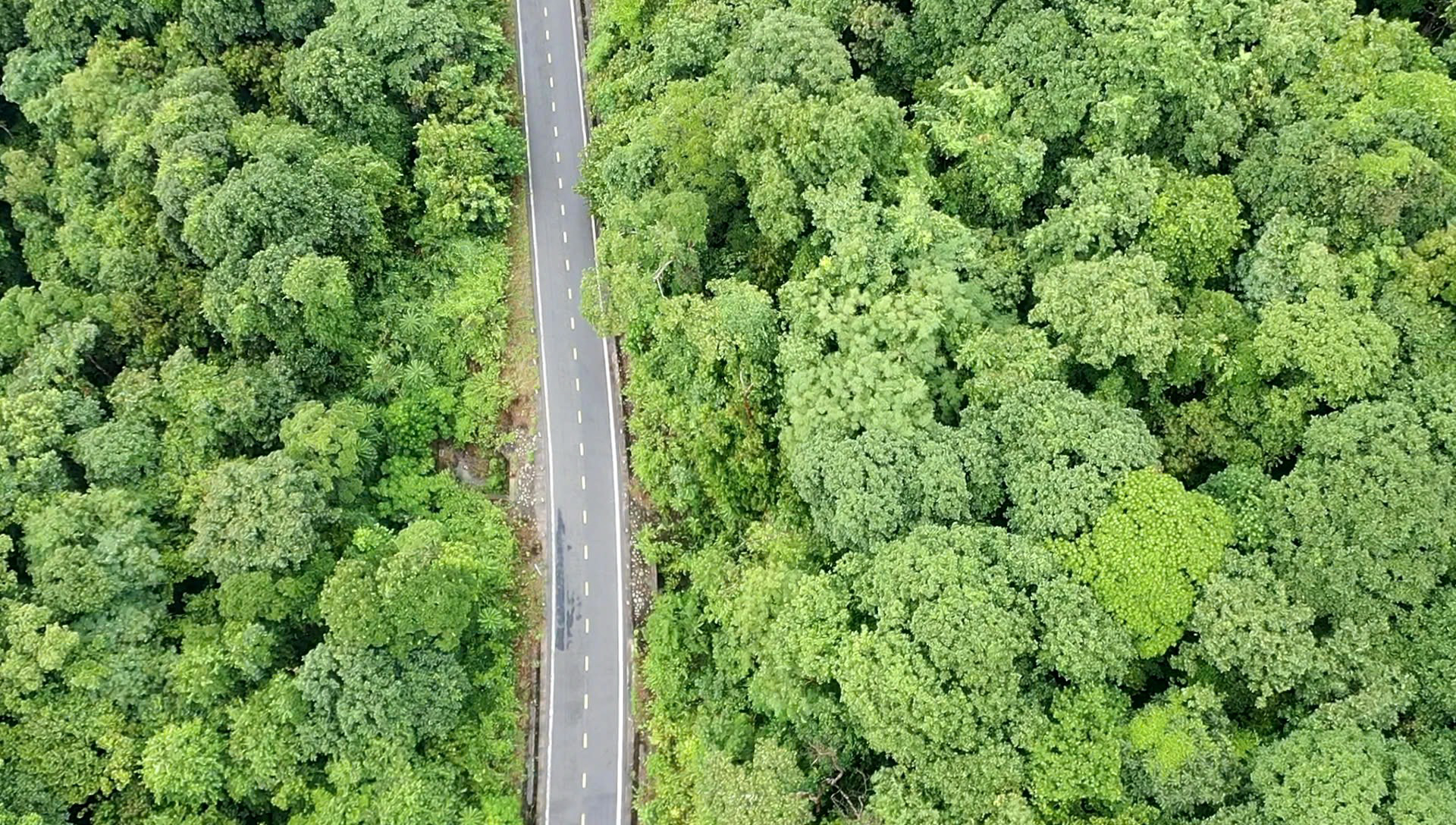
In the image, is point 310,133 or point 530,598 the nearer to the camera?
point 530,598

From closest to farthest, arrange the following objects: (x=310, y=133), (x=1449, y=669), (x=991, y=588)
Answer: (x=1449, y=669) < (x=991, y=588) < (x=310, y=133)

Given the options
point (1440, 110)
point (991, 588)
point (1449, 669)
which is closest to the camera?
point (1449, 669)

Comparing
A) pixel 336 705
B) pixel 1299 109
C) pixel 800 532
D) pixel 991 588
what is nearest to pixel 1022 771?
pixel 991 588

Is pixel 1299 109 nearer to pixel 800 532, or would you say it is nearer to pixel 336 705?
pixel 800 532

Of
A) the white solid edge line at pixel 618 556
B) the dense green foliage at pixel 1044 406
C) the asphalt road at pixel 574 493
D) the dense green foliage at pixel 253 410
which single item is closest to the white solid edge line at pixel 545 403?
the asphalt road at pixel 574 493

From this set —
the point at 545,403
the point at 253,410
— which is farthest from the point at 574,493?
the point at 253,410

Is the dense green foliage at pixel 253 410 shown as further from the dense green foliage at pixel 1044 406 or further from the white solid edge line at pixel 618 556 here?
the dense green foliage at pixel 1044 406

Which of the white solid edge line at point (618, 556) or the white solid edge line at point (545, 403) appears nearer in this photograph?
the white solid edge line at point (618, 556)
